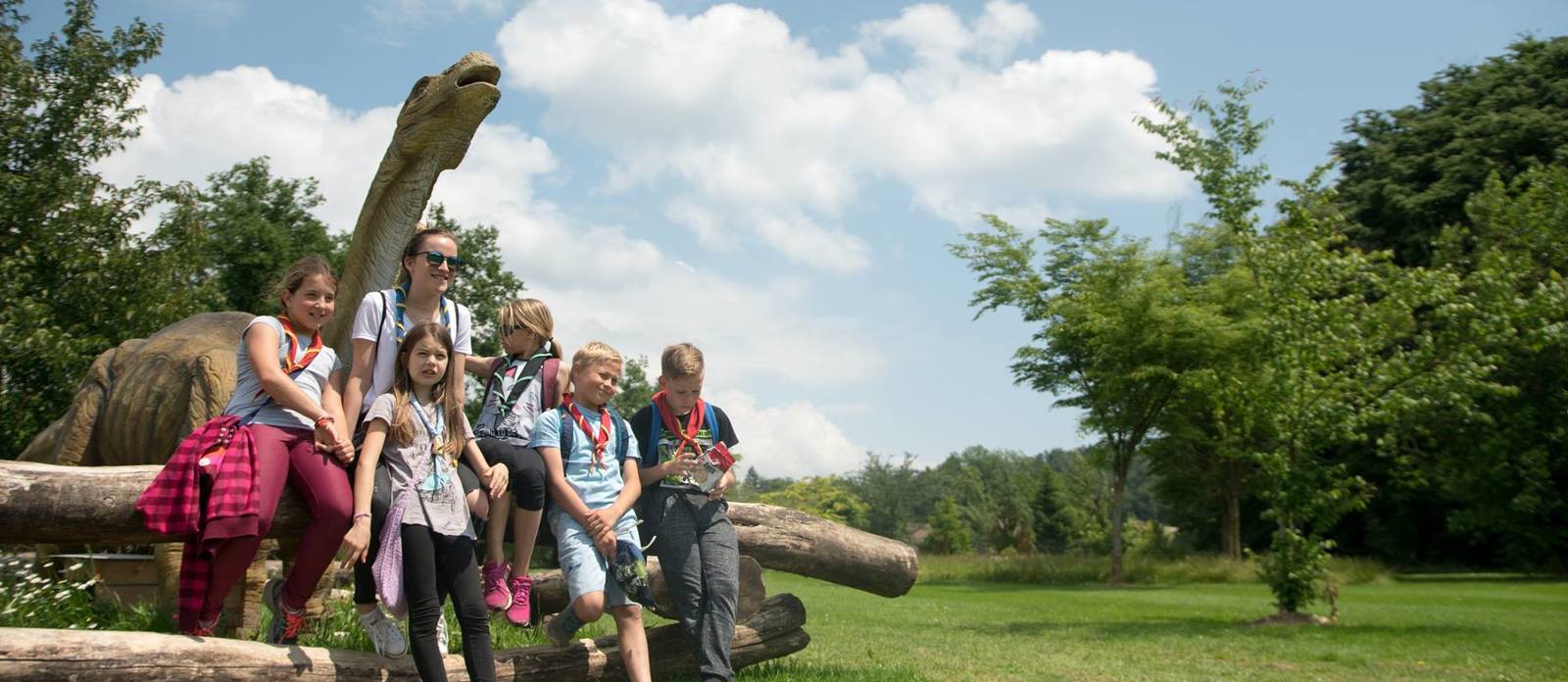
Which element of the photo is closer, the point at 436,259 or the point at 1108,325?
the point at 436,259

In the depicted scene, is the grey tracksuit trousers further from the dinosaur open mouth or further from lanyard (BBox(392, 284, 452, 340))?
the dinosaur open mouth

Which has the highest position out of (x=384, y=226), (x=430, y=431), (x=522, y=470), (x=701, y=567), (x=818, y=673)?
(x=384, y=226)

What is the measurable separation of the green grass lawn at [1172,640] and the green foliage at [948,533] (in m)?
27.4

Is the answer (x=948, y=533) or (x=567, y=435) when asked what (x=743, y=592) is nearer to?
(x=567, y=435)

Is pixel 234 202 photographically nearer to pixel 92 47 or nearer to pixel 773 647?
pixel 92 47

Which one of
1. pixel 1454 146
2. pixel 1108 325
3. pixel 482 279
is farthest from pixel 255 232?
pixel 1454 146

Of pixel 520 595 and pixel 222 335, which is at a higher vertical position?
pixel 222 335

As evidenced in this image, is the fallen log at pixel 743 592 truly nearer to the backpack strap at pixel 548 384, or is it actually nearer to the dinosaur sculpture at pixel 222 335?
the backpack strap at pixel 548 384

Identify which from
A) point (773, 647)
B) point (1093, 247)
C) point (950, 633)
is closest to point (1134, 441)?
point (1093, 247)

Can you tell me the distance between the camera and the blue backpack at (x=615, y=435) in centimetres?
576

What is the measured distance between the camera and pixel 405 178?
6.95m

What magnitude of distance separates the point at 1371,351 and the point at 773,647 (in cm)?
1152

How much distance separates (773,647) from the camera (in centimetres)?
758

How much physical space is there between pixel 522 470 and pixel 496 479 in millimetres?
236
